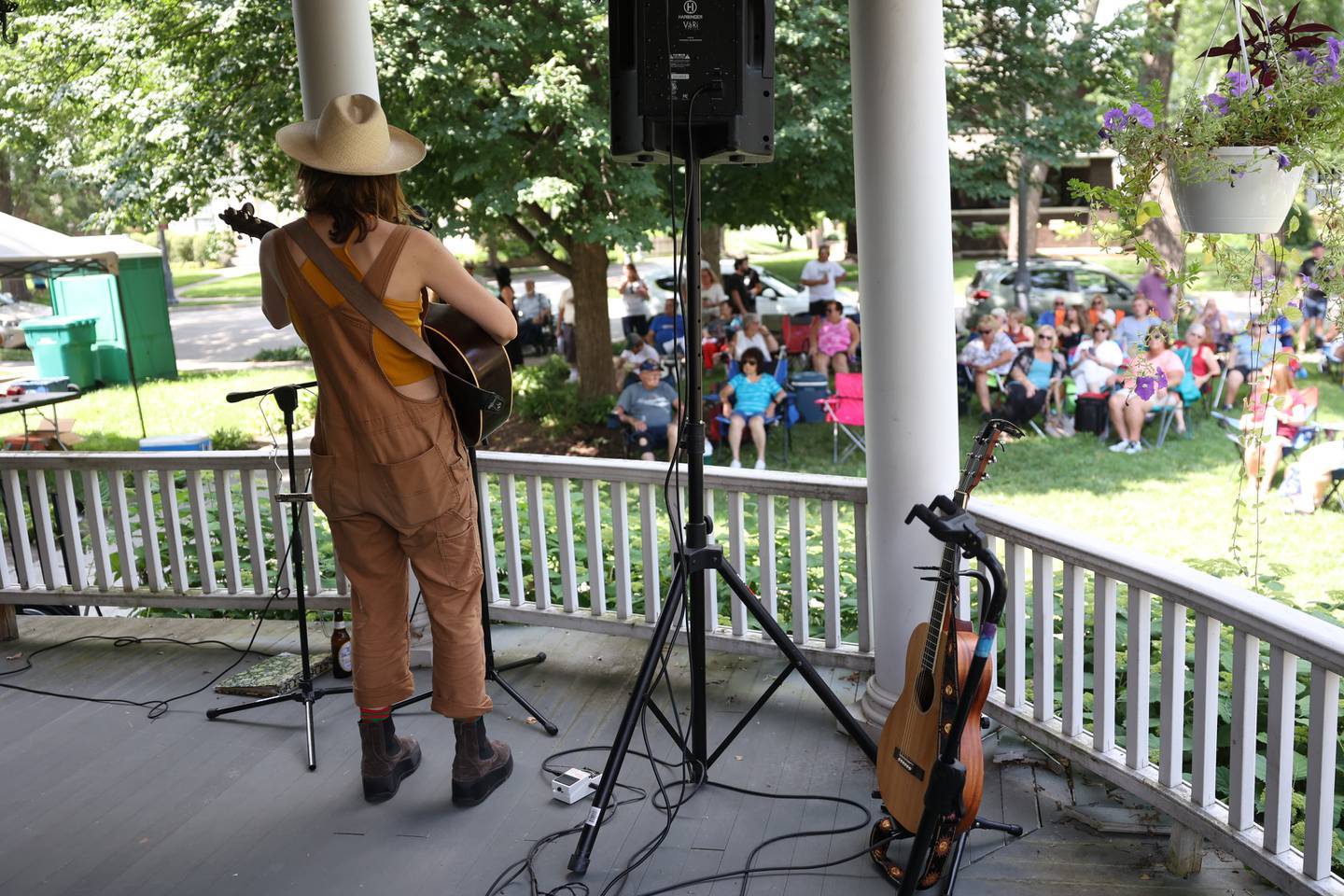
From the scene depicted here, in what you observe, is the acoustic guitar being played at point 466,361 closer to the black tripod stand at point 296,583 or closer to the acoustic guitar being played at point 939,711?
the black tripod stand at point 296,583

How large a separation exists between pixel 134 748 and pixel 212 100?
Answer: 702 cm

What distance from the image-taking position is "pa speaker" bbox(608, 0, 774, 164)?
2973 mm

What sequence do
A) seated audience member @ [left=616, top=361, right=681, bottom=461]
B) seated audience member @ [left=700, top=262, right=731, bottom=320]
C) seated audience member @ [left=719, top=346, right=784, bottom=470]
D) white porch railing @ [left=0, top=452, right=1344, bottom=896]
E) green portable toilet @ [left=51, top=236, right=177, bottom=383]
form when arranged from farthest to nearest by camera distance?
green portable toilet @ [left=51, top=236, right=177, bottom=383] < seated audience member @ [left=700, top=262, right=731, bottom=320] < seated audience member @ [left=719, top=346, right=784, bottom=470] < seated audience member @ [left=616, top=361, right=681, bottom=461] < white porch railing @ [left=0, top=452, right=1344, bottom=896]

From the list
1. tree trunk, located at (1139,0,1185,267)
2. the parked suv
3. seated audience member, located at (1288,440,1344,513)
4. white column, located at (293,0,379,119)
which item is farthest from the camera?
→ the parked suv

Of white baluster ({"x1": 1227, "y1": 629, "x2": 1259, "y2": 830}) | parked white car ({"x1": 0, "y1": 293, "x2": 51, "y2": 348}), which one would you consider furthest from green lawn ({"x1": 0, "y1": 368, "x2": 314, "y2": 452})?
white baluster ({"x1": 1227, "y1": 629, "x2": 1259, "y2": 830})

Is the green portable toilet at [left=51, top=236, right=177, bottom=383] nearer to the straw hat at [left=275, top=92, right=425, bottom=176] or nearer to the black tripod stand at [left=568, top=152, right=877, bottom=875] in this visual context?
Result: the straw hat at [left=275, top=92, right=425, bottom=176]

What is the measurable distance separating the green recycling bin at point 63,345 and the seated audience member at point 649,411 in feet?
29.1

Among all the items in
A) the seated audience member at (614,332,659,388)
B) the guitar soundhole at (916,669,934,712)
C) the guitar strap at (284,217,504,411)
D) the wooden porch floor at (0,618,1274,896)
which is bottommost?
the wooden porch floor at (0,618,1274,896)

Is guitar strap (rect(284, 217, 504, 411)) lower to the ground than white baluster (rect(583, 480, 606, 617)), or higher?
higher

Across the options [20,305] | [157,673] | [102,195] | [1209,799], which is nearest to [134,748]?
[157,673]

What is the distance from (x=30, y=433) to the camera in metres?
8.70

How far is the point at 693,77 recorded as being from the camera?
9.84ft

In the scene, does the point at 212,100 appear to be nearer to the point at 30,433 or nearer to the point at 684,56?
the point at 30,433

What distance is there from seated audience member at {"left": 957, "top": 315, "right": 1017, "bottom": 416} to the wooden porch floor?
22.5 ft
